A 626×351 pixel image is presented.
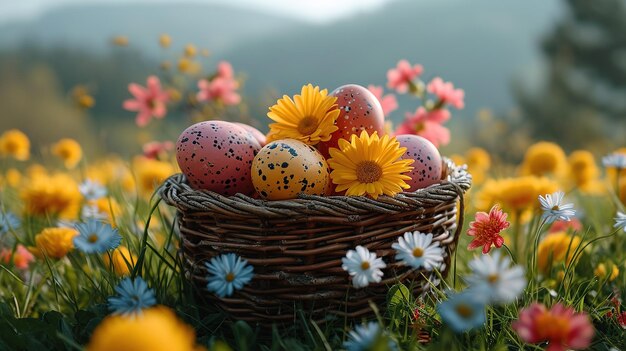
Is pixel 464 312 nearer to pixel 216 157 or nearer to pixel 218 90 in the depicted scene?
pixel 216 157

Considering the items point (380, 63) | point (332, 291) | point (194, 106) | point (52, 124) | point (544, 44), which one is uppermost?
point (380, 63)

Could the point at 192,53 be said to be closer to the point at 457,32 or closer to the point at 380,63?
Result: the point at 380,63

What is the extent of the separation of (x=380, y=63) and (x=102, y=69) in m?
22.0

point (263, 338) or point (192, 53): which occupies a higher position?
point (192, 53)

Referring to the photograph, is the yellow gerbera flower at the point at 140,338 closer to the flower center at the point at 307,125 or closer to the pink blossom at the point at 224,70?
the flower center at the point at 307,125

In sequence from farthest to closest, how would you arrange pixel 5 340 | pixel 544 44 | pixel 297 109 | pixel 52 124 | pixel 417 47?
pixel 417 47 → pixel 52 124 → pixel 544 44 → pixel 297 109 → pixel 5 340

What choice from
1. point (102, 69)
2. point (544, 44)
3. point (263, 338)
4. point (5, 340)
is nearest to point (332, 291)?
point (263, 338)

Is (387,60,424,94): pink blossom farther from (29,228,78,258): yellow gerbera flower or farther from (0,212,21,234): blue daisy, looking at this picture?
(0,212,21,234): blue daisy

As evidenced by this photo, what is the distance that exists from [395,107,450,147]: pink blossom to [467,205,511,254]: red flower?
0.67 m

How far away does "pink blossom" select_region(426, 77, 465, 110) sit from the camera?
1.84 meters

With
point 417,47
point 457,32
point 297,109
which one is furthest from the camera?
point 457,32

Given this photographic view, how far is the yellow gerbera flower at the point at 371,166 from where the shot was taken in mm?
1173

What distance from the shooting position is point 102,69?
38500 mm

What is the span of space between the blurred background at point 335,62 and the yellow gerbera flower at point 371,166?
0.81ft
